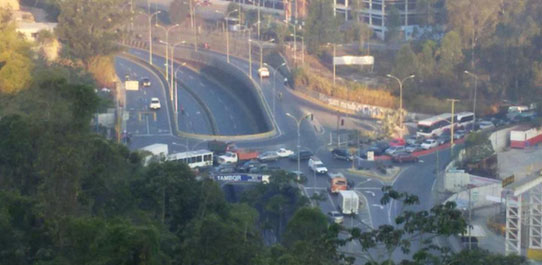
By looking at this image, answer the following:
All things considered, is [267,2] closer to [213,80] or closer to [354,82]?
[213,80]

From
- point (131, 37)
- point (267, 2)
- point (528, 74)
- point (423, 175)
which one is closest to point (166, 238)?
point (423, 175)

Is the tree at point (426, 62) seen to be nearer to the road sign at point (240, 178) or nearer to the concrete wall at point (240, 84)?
the concrete wall at point (240, 84)

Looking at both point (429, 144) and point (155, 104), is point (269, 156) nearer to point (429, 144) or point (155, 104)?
point (429, 144)

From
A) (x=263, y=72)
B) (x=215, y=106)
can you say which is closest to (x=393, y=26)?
(x=263, y=72)

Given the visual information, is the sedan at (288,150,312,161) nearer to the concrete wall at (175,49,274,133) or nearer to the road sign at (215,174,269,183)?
the road sign at (215,174,269,183)

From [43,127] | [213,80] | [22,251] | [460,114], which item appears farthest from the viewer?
[213,80]

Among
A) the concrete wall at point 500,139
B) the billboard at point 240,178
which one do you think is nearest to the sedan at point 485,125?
the concrete wall at point 500,139
